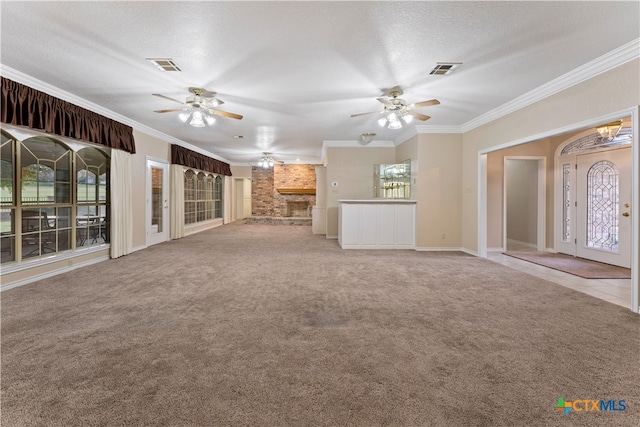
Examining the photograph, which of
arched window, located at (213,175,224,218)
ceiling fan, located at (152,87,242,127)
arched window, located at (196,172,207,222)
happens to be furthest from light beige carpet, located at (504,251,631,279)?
arched window, located at (213,175,224,218)

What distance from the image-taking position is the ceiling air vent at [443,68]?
3.11 m

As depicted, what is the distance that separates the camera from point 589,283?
3.73m

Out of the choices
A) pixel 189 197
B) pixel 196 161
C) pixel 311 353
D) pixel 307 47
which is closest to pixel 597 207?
pixel 307 47

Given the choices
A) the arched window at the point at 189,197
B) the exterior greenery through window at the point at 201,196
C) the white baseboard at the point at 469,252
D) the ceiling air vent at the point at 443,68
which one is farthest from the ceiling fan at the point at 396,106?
the exterior greenery through window at the point at 201,196

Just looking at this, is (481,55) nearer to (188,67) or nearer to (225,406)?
(188,67)

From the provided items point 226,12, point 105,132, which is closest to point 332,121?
point 226,12

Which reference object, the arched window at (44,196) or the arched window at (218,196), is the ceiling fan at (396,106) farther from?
the arched window at (218,196)

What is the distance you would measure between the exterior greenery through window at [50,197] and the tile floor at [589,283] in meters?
7.00

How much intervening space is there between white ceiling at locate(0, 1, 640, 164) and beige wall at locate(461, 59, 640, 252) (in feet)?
0.92

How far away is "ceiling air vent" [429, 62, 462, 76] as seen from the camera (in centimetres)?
311

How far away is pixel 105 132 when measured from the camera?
4.83 m

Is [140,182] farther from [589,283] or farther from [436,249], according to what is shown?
[589,283]

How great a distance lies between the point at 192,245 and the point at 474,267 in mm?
5812

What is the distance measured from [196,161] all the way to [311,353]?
777 cm
